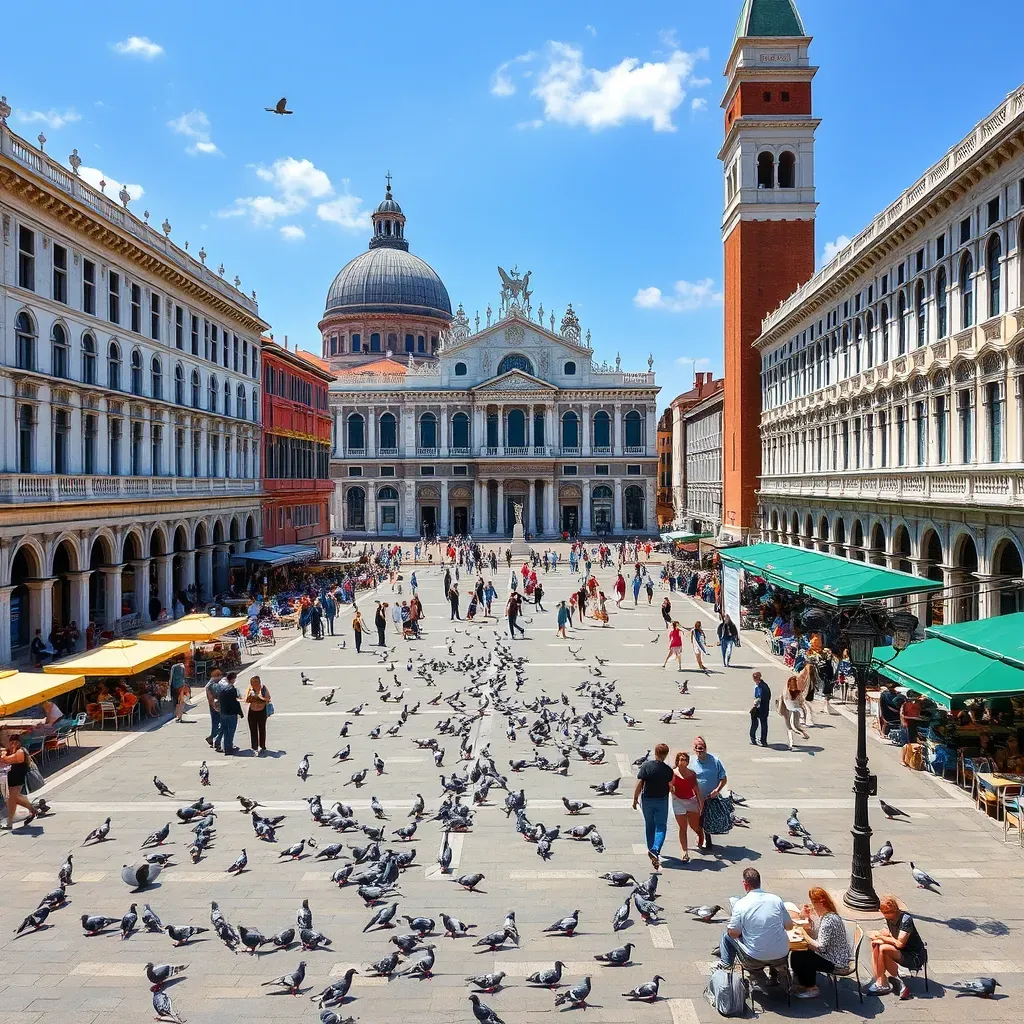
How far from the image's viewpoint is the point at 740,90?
55.4 metres

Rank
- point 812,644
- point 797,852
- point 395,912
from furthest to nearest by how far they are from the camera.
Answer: point 812,644 → point 797,852 → point 395,912

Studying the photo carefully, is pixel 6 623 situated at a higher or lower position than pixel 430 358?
lower

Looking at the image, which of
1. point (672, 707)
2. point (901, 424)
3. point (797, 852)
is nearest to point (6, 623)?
point (672, 707)

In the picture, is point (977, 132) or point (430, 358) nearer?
point (977, 132)

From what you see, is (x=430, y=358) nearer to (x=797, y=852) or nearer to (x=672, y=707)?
(x=672, y=707)

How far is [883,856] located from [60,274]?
29131 millimetres

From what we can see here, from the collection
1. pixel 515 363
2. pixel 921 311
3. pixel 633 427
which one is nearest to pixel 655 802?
pixel 921 311

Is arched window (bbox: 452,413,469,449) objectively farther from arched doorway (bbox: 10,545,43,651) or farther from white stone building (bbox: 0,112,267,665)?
arched doorway (bbox: 10,545,43,651)

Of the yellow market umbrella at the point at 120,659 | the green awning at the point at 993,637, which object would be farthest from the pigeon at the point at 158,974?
the green awning at the point at 993,637

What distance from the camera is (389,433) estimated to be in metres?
98.1

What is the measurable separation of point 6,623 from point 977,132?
29.5 meters

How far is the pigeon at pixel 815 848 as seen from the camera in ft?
43.5

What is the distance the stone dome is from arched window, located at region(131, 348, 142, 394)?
75.9 m

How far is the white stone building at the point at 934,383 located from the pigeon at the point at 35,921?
711 inches
